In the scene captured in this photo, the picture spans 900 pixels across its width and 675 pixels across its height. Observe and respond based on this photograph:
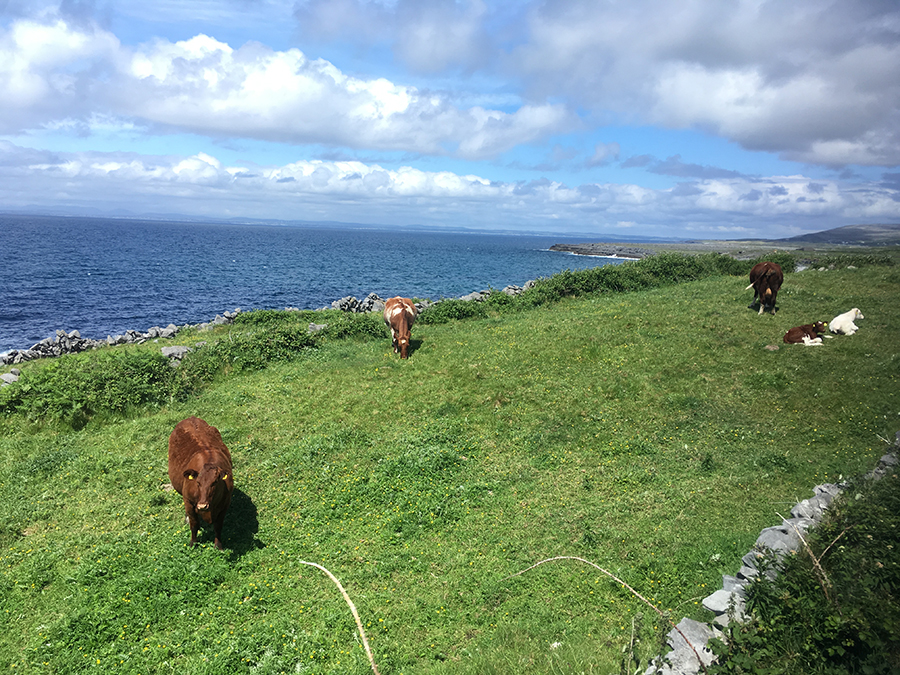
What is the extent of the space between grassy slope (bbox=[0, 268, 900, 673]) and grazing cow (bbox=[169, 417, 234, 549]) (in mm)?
782

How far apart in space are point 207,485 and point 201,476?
9.7 inches

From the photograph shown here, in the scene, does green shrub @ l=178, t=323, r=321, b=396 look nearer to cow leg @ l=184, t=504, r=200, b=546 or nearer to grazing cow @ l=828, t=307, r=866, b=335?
cow leg @ l=184, t=504, r=200, b=546

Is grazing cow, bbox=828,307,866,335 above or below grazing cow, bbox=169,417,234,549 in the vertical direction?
above

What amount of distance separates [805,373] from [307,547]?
1655 centimetres

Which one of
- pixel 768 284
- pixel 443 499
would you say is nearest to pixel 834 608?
pixel 443 499

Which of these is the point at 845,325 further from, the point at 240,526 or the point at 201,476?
the point at 201,476

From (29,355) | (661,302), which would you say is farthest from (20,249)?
(661,302)

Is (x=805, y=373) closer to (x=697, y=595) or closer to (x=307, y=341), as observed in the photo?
(x=697, y=595)

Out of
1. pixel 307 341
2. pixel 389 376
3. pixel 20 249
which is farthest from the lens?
pixel 20 249

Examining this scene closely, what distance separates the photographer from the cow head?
980cm

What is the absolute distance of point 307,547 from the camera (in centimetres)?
1062

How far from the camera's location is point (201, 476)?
32.5 ft

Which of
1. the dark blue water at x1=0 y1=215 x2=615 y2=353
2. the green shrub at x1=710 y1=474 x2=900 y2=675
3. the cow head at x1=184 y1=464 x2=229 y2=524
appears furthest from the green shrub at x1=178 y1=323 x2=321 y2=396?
the dark blue water at x1=0 y1=215 x2=615 y2=353

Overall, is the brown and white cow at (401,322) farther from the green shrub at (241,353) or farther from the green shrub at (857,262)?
the green shrub at (857,262)
